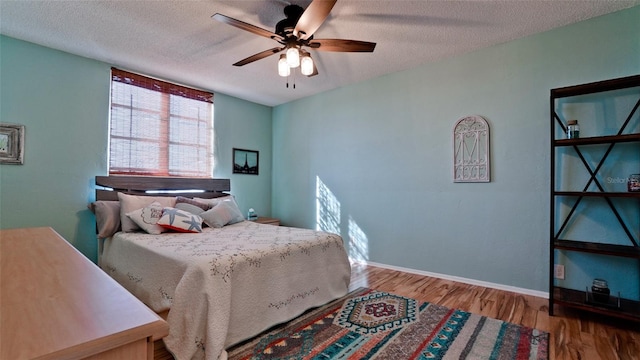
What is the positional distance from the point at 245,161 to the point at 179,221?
79.1 inches

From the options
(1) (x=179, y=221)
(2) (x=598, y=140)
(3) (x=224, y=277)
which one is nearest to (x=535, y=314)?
(2) (x=598, y=140)

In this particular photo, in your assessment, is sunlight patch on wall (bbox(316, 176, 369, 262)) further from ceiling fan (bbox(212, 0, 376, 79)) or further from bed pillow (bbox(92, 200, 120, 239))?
bed pillow (bbox(92, 200, 120, 239))

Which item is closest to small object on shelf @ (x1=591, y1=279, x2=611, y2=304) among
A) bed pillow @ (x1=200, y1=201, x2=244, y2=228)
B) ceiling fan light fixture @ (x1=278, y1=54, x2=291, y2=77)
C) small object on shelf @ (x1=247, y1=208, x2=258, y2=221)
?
ceiling fan light fixture @ (x1=278, y1=54, x2=291, y2=77)

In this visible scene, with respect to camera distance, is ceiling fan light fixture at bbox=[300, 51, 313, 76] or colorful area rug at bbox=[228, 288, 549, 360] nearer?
colorful area rug at bbox=[228, 288, 549, 360]

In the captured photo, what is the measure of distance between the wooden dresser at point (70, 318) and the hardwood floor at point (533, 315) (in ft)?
4.29

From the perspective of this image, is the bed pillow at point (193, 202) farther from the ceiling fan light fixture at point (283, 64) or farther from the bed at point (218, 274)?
the ceiling fan light fixture at point (283, 64)

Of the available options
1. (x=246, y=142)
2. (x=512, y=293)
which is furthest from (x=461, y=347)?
(x=246, y=142)

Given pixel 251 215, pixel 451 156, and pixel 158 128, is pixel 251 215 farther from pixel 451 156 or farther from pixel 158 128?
pixel 451 156

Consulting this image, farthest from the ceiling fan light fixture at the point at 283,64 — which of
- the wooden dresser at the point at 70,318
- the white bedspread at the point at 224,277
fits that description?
the wooden dresser at the point at 70,318

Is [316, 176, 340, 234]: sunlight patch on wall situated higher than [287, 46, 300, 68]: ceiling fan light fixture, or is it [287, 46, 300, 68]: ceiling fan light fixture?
[287, 46, 300, 68]: ceiling fan light fixture

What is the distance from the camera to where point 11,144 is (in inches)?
108

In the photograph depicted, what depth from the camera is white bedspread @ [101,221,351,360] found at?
1722 mm

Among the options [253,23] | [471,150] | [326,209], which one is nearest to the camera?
[253,23]

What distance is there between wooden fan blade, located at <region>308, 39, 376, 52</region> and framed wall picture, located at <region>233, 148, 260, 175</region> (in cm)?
275
